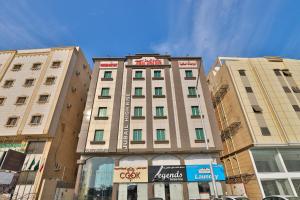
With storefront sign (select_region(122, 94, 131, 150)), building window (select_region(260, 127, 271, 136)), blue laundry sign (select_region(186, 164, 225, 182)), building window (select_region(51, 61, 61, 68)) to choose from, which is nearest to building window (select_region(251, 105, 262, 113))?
building window (select_region(260, 127, 271, 136))

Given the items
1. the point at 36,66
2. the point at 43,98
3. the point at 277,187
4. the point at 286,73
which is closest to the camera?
the point at 277,187

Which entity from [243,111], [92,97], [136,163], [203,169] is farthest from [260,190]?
[92,97]

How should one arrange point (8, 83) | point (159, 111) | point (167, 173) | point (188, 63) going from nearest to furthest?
point (167, 173), point (159, 111), point (8, 83), point (188, 63)

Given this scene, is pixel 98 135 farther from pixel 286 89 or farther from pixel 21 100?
pixel 286 89

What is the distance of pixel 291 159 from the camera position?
23500mm

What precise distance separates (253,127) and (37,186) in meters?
28.4

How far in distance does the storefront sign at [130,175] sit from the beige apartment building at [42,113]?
753cm

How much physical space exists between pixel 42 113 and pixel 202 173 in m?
23.3

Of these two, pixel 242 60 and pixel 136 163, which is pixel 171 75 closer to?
pixel 242 60

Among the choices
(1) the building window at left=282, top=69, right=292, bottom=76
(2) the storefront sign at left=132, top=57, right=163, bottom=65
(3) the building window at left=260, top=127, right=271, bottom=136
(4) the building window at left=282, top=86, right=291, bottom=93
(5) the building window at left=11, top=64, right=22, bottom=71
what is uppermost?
(2) the storefront sign at left=132, top=57, right=163, bottom=65

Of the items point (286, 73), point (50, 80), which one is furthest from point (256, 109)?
point (50, 80)

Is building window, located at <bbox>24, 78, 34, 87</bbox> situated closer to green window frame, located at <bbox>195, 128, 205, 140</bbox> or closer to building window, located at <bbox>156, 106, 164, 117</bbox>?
building window, located at <bbox>156, 106, 164, 117</bbox>

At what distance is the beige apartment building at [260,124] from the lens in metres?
22.1

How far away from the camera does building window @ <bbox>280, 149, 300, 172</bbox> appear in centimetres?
2273
